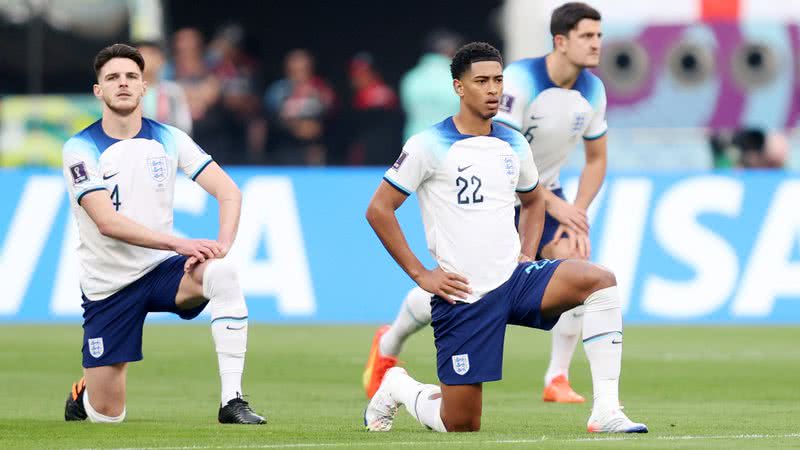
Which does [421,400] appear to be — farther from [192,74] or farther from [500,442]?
[192,74]

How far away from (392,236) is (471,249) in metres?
0.40

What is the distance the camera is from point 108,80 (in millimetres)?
9945

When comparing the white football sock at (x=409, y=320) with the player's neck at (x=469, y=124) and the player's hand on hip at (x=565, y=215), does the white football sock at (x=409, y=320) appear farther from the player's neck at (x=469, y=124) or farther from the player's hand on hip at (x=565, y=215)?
the player's neck at (x=469, y=124)

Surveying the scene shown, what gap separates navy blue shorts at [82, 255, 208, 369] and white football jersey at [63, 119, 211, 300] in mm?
51

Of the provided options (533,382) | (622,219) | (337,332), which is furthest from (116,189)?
(622,219)

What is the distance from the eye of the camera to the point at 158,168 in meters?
9.98

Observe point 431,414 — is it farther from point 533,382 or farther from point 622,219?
point 622,219

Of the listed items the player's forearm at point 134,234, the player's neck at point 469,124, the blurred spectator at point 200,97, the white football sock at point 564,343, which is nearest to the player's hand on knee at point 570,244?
the white football sock at point 564,343

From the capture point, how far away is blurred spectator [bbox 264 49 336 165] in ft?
73.2

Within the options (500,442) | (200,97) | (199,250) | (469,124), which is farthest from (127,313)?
(200,97)

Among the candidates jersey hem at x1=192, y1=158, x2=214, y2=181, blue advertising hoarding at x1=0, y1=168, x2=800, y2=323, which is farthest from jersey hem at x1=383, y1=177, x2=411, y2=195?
blue advertising hoarding at x1=0, y1=168, x2=800, y2=323

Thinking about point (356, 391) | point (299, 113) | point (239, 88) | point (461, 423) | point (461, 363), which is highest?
point (239, 88)

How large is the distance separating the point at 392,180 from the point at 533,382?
419 cm

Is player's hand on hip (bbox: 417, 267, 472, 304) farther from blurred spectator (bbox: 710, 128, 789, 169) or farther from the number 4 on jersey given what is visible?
blurred spectator (bbox: 710, 128, 789, 169)
